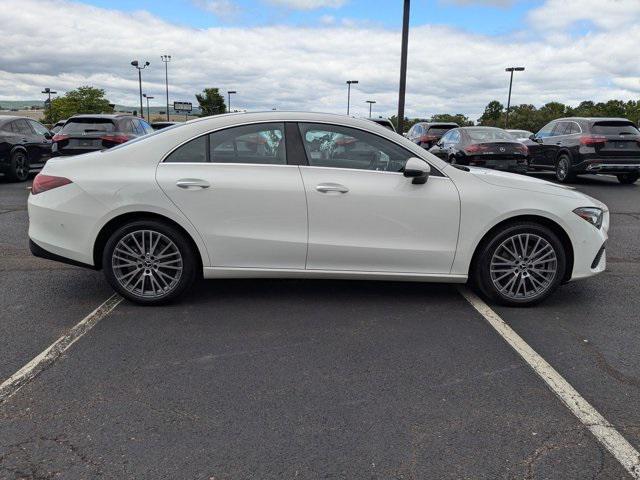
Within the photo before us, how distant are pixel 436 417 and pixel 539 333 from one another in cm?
159

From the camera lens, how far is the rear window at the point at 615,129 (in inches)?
509

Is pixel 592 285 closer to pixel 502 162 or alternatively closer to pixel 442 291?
pixel 442 291

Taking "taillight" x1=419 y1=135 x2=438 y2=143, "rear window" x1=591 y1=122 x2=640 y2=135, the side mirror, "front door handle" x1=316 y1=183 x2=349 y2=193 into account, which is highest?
"rear window" x1=591 y1=122 x2=640 y2=135

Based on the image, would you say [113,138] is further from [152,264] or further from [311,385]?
[311,385]

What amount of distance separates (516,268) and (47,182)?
12.8ft

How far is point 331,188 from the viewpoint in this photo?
4.27 metres

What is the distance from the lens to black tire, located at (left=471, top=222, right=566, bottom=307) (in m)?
4.43

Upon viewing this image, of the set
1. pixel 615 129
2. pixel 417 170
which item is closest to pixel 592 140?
pixel 615 129

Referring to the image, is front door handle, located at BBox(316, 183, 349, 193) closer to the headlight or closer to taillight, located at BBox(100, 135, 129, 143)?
the headlight

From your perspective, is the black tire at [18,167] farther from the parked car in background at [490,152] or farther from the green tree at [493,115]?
the green tree at [493,115]

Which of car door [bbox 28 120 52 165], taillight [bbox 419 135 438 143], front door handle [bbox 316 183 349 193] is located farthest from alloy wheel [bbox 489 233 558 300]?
taillight [bbox 419 135 438 143]

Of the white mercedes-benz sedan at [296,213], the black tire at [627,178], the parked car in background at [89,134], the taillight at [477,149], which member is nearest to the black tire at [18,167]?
the parked car in background at [89,134]

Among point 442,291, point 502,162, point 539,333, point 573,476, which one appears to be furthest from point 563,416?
point 502,162

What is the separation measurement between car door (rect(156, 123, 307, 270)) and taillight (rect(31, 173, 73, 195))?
2.58 feet
